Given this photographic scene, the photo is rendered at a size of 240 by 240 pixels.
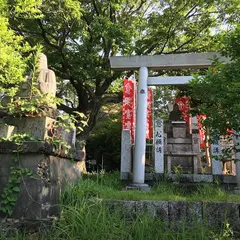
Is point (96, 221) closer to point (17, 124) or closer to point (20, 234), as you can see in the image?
point (20, 234)

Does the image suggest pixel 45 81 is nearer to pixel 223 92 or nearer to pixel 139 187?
pixel 223 92

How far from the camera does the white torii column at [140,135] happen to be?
6602 millimetres

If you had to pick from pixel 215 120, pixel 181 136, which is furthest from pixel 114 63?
pixel 215 120

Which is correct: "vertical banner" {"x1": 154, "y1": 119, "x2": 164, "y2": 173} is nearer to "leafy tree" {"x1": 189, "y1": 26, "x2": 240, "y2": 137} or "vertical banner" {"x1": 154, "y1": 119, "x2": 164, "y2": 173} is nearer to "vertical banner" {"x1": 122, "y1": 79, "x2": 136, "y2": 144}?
"vertical banner" {"x1": 122, "y1": 79, "x2": 136, "y2": 144}

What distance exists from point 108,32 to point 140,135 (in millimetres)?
4618

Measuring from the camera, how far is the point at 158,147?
24.2ft

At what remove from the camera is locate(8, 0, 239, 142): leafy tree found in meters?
10.4

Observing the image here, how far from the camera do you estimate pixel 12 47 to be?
439cm

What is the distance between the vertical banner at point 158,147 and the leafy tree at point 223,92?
3921 mm

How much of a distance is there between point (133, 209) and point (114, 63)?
431 centimetres

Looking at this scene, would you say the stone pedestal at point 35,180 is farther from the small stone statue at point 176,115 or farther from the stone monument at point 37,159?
the small stone statue at point 176,115

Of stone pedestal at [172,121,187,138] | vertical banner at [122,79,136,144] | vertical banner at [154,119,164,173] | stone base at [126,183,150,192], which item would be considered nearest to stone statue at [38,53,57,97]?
stone base at [126,183,150,192]

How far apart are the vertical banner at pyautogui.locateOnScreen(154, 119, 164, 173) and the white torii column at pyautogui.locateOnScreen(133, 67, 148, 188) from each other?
58cm

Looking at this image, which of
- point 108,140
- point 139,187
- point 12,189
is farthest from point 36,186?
point 108,140
